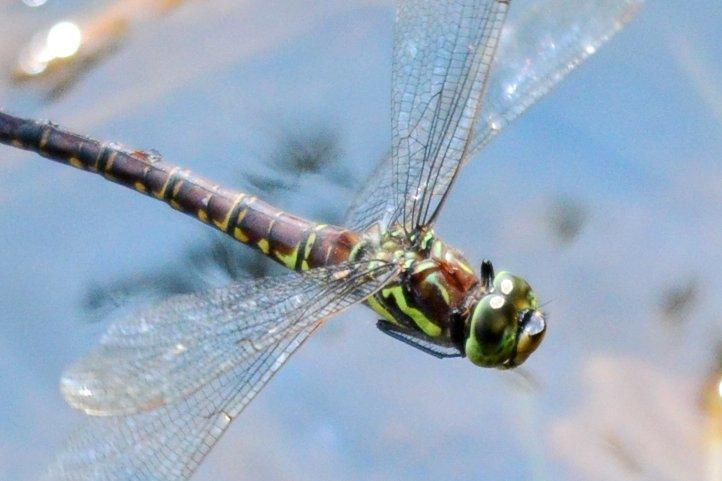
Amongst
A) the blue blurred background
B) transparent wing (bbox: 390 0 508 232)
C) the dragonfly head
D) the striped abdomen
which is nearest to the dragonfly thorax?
the dragonfly head

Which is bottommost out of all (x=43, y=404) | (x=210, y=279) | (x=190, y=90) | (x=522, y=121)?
(x=43, y=404)

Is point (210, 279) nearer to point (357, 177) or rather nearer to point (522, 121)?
point (357, 177)

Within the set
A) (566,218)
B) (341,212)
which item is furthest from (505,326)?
(341,212)

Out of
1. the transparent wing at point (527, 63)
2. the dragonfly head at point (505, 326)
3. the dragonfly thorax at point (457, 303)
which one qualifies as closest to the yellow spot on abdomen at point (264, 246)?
the transparent wing at point (527, 63)

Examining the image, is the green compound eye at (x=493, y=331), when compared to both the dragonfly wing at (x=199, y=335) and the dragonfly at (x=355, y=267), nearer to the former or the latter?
the dragonfly at (x=355, y=267)

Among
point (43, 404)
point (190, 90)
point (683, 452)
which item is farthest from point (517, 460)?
point (190, 90)

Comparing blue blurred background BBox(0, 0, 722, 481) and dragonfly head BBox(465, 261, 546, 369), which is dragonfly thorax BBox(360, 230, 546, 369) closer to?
dragonfly head BBox(465, 261, 546, 369)
